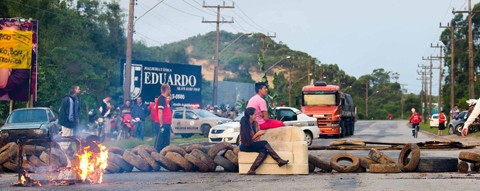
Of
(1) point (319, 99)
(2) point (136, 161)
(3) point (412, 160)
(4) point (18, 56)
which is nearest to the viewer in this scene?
(3) point (412, 160)

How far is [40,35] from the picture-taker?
6800 centimetres

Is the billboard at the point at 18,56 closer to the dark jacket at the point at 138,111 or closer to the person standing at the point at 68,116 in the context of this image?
the dark jacket at the point at 138,111

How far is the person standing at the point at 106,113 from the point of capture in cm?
3453

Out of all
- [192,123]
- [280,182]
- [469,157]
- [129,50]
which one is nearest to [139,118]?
[129,50]

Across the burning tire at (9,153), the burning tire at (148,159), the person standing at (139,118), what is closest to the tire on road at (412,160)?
the burning tire at (148,159)

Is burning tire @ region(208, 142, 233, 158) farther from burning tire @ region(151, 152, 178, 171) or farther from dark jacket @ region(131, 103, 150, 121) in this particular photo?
dark jacket @ region(131, 103, 150, 121)

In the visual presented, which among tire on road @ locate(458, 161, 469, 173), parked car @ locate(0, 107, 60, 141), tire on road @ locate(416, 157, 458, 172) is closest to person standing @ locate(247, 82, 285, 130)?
tire on road @ locate(416, 157, 458, 172)

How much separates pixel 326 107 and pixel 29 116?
19182mm

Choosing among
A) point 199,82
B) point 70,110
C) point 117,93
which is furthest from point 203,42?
point 70,110

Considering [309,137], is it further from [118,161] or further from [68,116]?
[118,161]

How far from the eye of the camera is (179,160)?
1864 cm

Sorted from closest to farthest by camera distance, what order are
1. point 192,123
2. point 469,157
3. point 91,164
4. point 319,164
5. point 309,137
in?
point 91,164 < point 469,157 < point 319,164 < point 309,137 < point 192,123

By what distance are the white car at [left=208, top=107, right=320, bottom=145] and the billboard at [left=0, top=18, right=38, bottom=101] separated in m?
7.87

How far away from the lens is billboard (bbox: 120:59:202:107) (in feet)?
152
